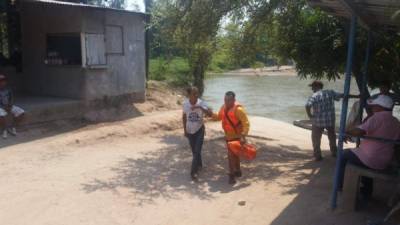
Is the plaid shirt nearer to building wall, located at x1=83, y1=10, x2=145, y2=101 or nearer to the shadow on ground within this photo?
the shadow on ground

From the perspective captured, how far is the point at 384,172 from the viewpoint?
475cm

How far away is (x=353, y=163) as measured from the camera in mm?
4977

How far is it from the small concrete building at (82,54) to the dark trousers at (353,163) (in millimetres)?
8007

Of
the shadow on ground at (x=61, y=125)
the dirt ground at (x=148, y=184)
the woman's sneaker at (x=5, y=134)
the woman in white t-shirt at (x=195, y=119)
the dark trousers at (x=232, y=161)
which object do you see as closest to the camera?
the dirt ground at (x=148, y=184)

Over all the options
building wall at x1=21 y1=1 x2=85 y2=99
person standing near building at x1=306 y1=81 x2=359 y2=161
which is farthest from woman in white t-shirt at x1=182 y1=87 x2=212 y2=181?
building wall at x1=21 y1=1 x2=85 y2=99

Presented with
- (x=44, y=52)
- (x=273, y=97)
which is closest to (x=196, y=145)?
(x=44, y=52)

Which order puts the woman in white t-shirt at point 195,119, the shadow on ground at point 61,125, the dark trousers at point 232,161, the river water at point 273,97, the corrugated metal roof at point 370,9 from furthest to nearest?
the river water at point 273,97 → the shadow on ground at point 61,125 → the woman in white t-shirt at point 195,119 → the dark trousers at point 232,161 → the corrugated metal roof at point 370,9

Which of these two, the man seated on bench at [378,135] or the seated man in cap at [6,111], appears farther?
the seated man in cap at [6,111]

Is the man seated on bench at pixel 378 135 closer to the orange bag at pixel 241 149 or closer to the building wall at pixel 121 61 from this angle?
the orange bag at pixel 241 149

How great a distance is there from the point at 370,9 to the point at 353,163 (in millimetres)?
1701

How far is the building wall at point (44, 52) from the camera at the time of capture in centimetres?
1181

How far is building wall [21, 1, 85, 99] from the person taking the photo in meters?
11.8

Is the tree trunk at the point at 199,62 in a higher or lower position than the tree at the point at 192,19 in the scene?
lower

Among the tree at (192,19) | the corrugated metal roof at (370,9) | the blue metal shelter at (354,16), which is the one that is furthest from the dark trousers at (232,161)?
the tree at (192,19)
